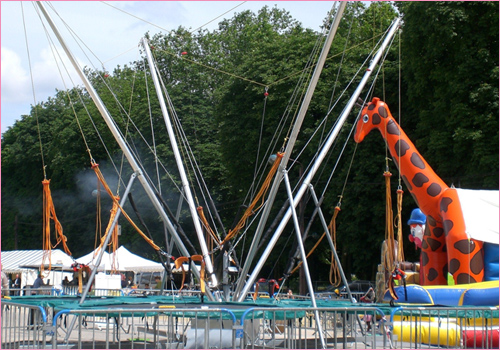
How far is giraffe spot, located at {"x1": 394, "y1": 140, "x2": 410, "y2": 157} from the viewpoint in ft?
58.9

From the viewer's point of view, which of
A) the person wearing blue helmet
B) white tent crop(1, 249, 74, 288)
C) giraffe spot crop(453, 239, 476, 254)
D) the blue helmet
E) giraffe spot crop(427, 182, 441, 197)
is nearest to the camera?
giraffe spot crop(453, 239, 476, 254)

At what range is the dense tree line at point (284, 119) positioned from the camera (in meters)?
25.1

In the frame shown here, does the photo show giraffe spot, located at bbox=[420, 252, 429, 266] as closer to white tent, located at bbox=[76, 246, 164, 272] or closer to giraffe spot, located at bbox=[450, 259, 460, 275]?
giraffe spot, located at bbox=[450, 259, 460, 275]

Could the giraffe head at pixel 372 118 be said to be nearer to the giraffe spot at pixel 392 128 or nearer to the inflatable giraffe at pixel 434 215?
the inflatable giraffe at pixel 434 215

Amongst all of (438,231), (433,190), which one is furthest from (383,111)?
(438,231)

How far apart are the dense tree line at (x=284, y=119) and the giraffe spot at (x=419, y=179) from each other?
239cm

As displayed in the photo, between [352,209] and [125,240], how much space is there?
21585 millimetres

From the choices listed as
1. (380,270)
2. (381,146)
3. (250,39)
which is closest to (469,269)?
(380,270)

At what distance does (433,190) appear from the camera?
17.2m

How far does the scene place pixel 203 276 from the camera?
12.8 metres

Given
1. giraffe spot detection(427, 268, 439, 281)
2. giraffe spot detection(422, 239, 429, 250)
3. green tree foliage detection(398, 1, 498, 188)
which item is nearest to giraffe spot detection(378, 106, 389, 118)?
giraffe spot detection(422, 239, 429, 250)

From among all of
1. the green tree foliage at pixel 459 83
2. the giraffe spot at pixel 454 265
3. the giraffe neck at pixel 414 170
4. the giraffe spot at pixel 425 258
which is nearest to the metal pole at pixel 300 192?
the giraffe neck at pixel 414 170

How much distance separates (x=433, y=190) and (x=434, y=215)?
1.98 ft

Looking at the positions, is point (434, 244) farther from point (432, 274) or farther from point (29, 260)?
point (29, 260)
